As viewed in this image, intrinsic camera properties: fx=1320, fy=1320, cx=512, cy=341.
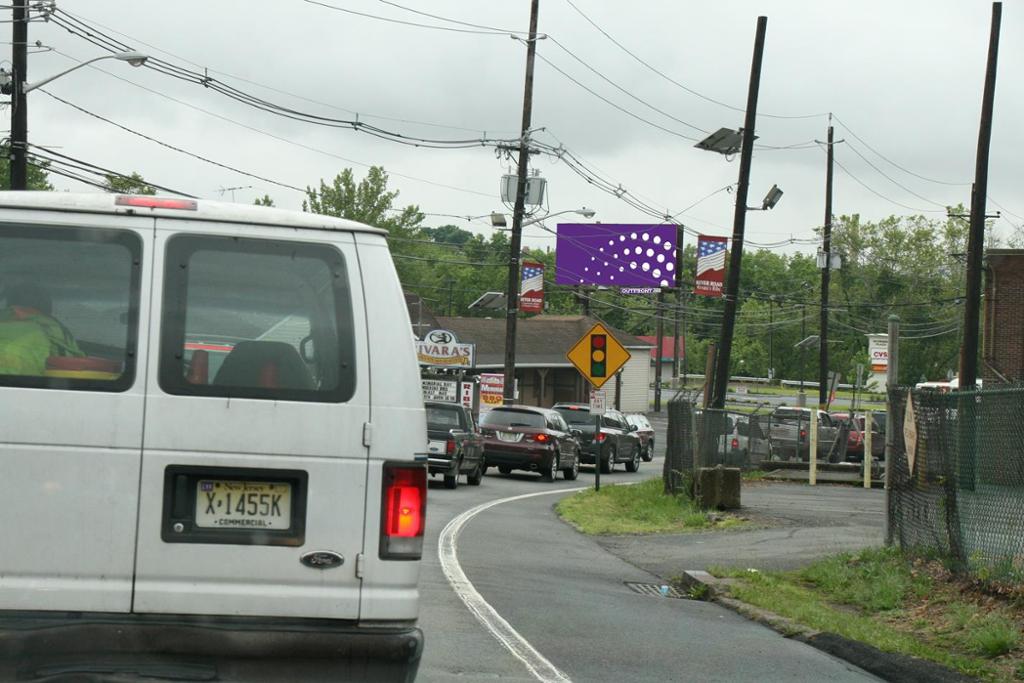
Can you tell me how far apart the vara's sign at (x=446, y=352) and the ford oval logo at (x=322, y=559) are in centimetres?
3686

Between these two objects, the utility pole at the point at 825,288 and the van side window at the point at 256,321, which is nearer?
the van side window at the point at 256,321

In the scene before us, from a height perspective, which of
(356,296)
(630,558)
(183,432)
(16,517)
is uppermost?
(356,296)

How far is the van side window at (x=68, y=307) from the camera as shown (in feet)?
16.3

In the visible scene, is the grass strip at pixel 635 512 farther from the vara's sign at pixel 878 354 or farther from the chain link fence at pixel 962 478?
the vara's sign at pixel 878 354

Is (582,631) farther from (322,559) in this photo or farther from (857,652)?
(322,559)

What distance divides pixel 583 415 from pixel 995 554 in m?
28.8

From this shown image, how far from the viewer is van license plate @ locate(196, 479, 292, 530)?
5.07 m

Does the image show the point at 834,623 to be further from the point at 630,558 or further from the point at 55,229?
the point at 55,229

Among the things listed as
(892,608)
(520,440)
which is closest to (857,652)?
(892,608)

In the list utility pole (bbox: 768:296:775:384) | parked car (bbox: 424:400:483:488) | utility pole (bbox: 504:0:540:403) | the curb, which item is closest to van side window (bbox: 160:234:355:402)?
the curb

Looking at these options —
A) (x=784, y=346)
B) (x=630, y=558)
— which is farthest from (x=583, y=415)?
(x=784, y=346)

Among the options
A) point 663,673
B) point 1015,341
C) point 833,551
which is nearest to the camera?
point 663,673

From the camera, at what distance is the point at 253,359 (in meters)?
5.14

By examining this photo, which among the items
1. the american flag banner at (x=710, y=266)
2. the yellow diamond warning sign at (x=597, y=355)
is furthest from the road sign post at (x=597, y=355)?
the american flag banner at (x=710, y=266)
